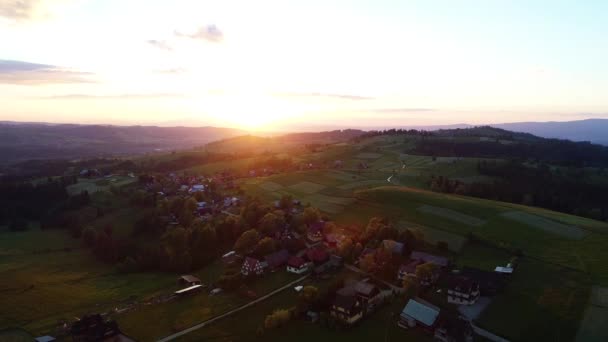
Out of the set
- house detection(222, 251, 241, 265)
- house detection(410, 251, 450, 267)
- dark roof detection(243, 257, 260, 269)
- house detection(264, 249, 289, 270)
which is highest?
house detection(410, 251, 450, 267)

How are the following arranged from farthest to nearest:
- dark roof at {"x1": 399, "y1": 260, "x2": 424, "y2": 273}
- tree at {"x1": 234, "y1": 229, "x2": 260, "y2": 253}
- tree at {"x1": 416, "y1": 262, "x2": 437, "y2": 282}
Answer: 1. tree at {"x1": 234, "y1": 229, "x2": 260, "y2": 253}
2. dark roof at {"x1": 399, "y1": 260, "x2": 424, "y2": 273}
3. tree at {"x1": 416, "y1": 262, "x2": 437, "y2": 282}

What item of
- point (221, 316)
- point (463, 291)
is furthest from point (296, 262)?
point (463, 291)

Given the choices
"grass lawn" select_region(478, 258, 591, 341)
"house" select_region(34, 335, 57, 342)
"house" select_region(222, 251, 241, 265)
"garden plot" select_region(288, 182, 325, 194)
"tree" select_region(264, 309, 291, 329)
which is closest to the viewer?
"grass lawn" select_region(478, 258, 591, 341)

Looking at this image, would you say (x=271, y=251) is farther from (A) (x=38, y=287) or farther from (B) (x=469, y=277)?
(A) (x=38, y=287)

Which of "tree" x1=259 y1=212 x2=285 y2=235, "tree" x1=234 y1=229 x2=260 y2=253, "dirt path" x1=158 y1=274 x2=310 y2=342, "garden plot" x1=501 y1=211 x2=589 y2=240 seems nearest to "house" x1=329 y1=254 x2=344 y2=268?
"dirt path" x1=158 y1=274 x2=310 y2=342

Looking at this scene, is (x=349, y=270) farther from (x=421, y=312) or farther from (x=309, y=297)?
(x=421, y=312)

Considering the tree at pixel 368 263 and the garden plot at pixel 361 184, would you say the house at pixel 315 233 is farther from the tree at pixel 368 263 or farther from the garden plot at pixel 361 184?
the garden plot at pixel 361 184

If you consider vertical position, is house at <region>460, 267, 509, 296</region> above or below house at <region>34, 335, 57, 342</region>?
above

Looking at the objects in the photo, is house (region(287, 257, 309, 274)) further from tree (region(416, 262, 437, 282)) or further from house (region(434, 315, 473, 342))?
house (region(434, 315, 473, 342))
